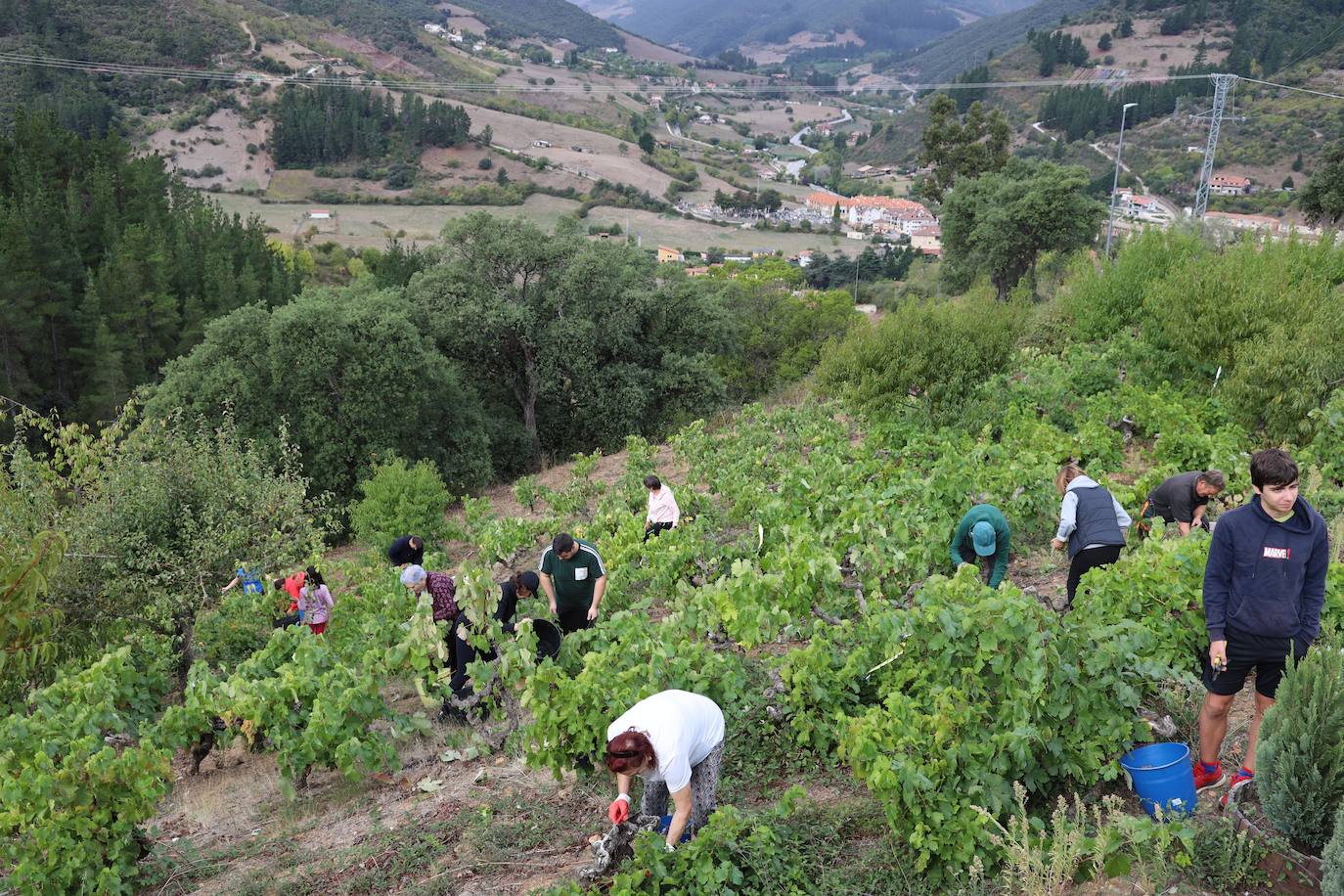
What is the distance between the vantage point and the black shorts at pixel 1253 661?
4281 mm

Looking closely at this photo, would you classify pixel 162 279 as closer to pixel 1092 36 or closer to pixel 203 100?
pixel 203 100

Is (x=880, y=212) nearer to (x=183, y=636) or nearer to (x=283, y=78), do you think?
(x=283, y=78)

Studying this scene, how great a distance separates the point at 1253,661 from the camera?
14.2 feet

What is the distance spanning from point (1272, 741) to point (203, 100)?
11347cm

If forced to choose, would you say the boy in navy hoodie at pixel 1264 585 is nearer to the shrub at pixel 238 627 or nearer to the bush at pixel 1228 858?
the bush at pixel 1228 858

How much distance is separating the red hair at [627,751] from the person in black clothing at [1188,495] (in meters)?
4.74

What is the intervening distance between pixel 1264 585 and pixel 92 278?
33.3 m

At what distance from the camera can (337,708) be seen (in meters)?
5.62

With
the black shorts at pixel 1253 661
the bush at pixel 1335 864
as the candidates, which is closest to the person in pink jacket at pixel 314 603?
the black shorts at pixel 1253 661

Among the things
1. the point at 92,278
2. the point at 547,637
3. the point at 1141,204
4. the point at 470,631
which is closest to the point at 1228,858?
the point at 547,637

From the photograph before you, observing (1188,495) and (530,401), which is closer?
(1188,495)

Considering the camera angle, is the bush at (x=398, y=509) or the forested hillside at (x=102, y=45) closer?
the bush at (x=398, y=509)

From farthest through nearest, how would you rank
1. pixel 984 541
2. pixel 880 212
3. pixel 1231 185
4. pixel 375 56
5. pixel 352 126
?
pixel 375 56
pixel 880 212
pixel 352 126
pixel 1231 185
pixel 984 541

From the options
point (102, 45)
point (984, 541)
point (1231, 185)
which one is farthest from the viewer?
point (102, 45)
